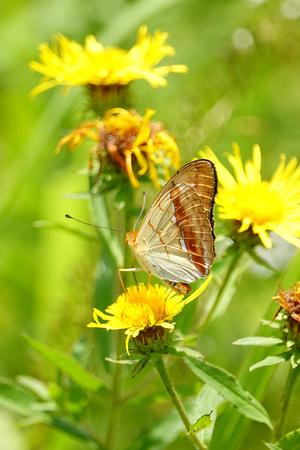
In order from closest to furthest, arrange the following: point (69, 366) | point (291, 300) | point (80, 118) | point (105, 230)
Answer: point (291, 300) < point (69, 366) < point (105, 230) < point (80, 118)

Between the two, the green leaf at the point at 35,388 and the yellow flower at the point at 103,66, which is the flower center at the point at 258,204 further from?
the green leaf at the point at 35,388

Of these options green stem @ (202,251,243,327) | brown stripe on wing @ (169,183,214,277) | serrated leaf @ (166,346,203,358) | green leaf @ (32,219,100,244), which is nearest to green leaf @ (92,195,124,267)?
green leaf @ (32,219,100,244)

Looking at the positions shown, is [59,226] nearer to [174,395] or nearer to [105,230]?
[105,230]

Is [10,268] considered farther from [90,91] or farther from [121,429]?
[90,91]

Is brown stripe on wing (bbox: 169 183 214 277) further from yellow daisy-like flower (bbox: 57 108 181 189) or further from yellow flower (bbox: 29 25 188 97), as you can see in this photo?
yellow flower (bbox: 29 25 188 97)

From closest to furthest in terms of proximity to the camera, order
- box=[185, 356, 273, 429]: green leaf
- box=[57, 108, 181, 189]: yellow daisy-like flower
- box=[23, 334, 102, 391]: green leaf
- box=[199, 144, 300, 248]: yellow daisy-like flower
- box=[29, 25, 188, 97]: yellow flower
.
→ box=[185, 356, 273, 429]: green leaf, box=[23, 334, 102, 391]: green leaf, box=[199, 144, 300, 248]: yellow daisy-like flower, box=[57, 108, 181, 189]: yellow daisy-like flower, box=[29, 25, 188, 97]: yellow flower

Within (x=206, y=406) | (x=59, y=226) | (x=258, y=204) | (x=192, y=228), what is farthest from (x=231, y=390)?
(x=59, y=226)
